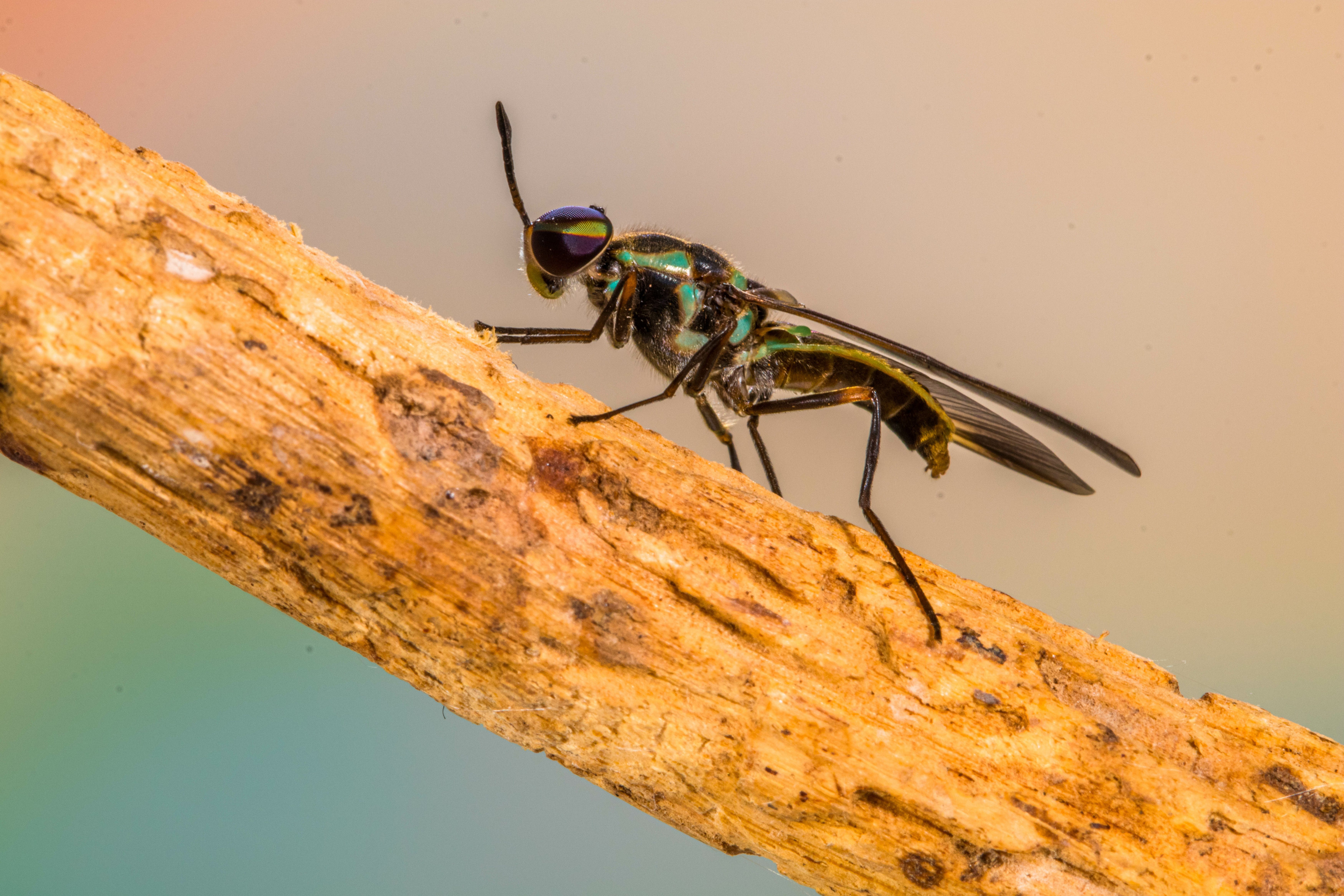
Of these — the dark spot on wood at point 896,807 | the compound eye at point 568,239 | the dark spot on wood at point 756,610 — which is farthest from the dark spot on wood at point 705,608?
the compound eye at point 568,239

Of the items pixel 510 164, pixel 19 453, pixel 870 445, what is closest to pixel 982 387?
pixel 870 445

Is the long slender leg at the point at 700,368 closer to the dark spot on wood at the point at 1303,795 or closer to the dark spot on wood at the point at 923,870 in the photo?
the dark spot on wood at the point at 923,870

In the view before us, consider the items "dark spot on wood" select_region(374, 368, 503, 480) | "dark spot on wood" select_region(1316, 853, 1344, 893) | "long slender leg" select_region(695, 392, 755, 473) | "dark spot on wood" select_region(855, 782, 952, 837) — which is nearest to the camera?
"dark spot on wood" select_region(374, 368, 503, 480)

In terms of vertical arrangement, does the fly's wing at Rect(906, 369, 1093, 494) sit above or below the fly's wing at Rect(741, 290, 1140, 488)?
above

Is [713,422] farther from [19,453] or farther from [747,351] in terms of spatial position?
[19,453]

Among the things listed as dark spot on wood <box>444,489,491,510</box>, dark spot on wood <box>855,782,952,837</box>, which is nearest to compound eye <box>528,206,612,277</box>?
dark spot on wood <box>444,489,491,510</box>

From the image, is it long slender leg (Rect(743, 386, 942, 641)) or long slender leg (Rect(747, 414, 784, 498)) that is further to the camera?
long slender leg (Rect(747, 414, 784, 498))

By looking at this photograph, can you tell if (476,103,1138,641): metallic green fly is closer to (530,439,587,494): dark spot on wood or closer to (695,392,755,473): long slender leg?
(695,392,755,473): long slender leg
